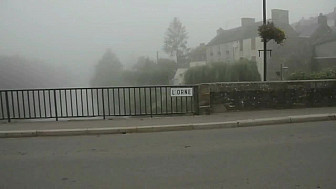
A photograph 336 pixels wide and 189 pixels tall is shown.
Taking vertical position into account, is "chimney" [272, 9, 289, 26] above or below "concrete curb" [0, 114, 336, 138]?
above

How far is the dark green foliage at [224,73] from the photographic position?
2222 centimetres

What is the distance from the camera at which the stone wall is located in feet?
30.9

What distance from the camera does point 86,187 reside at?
399 cm

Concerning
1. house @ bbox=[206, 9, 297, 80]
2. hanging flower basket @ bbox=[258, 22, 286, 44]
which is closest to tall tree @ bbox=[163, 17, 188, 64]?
house @ bbox=[206, 9, 297, 80]

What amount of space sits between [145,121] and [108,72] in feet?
38.1

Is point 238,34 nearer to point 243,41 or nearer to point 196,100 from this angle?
point 243,41

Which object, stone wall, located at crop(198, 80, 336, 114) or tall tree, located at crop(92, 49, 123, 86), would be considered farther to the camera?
tall tree, located at crop(92, 49, 123, 86)

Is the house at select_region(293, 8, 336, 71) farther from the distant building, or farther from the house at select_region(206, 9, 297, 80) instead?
the distant building

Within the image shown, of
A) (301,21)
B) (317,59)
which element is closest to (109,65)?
(317,59)

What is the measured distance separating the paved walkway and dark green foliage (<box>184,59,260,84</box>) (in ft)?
40.3

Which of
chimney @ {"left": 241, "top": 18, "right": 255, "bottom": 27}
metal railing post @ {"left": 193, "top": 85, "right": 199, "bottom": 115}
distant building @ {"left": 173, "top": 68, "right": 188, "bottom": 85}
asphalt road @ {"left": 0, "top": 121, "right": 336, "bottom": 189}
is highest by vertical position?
chimney @ {"left": 241, "top": 18, "right": 255, "bottom": 27}

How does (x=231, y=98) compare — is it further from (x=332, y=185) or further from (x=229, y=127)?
(x=332, y=185)

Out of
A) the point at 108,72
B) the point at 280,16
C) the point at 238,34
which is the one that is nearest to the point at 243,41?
the point at 238,34

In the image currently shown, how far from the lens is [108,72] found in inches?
769
